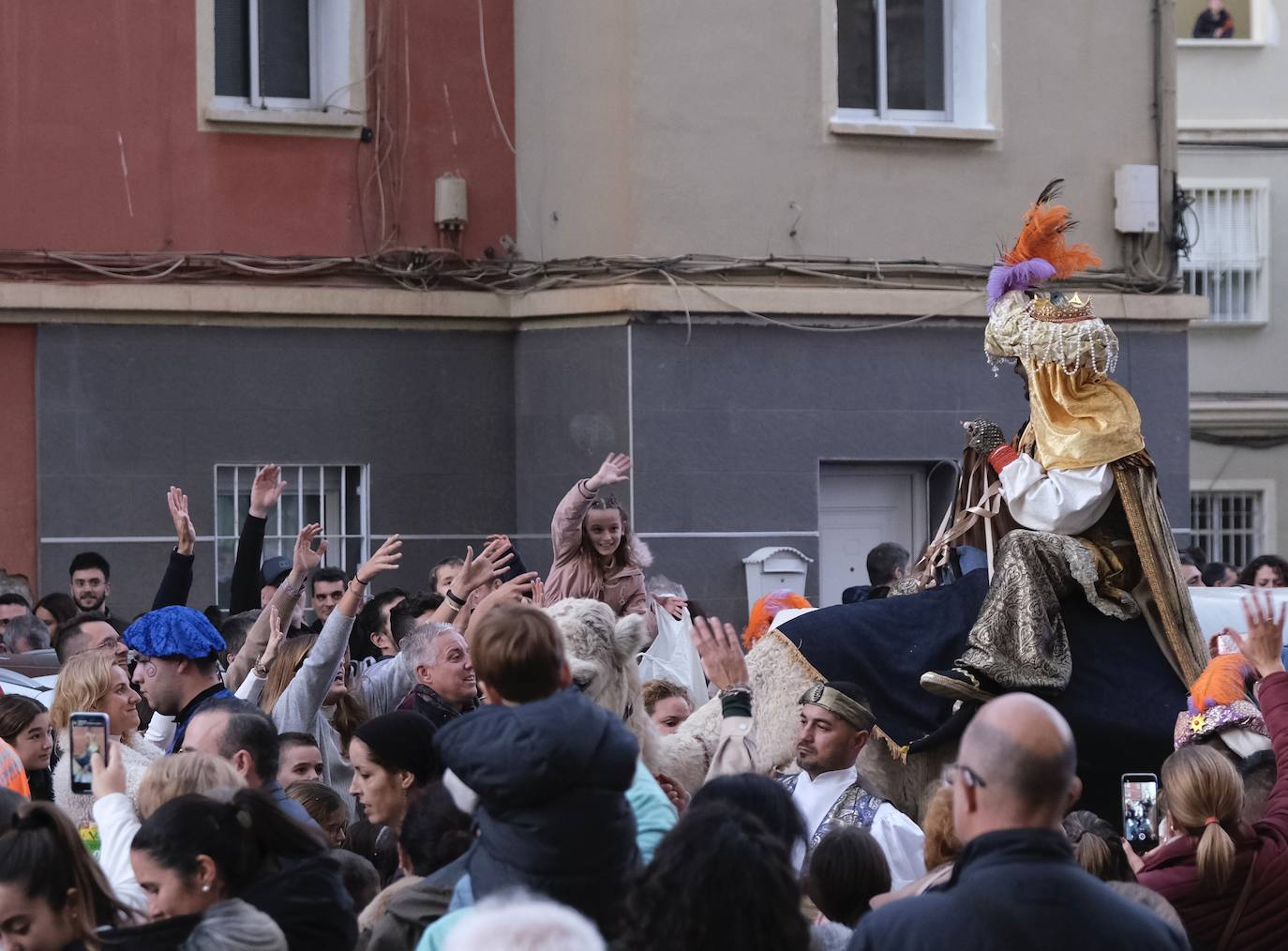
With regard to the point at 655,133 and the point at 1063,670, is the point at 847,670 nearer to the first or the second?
the point at 1063,670

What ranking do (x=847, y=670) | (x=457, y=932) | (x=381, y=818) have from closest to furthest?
(x=457, y=932) → (x=381, y=818) → (x=847, y=670)

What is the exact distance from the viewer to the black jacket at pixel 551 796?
4.37 m

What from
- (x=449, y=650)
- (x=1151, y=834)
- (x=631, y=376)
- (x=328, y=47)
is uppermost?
(x=328, y=47)

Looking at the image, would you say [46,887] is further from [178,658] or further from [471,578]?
[471,578]

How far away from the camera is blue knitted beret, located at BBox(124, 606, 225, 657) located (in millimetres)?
6906

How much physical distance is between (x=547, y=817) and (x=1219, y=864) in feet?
6.41

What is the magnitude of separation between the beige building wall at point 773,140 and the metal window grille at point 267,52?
1.47 m

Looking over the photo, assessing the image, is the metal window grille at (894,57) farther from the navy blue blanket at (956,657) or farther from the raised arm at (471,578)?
the raised arm at (471,578)

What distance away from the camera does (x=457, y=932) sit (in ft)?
11.6

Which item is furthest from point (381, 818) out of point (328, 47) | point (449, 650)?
point (328, 47)

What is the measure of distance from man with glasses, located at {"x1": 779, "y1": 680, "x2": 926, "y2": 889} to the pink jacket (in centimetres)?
227

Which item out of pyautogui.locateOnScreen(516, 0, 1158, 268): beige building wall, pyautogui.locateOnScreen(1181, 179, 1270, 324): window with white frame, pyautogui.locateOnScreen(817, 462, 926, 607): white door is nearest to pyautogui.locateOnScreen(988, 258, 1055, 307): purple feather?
pyautogui.locateOnScreen(516, 0, 1158, 268): beige building wall

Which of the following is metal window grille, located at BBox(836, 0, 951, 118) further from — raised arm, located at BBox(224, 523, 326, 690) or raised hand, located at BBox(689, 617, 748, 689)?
raised hand, located at BBox(689, 617, 748, 689)

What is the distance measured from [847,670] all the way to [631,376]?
569 cm
